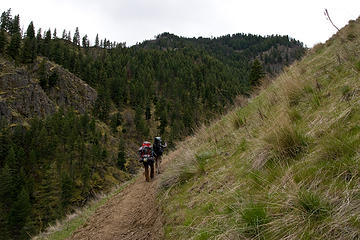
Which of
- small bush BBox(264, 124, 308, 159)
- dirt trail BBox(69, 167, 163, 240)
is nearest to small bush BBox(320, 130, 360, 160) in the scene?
small bush BBox(264, 124, 308, 159)

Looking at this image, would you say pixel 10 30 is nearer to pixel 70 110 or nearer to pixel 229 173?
pixel 70 110

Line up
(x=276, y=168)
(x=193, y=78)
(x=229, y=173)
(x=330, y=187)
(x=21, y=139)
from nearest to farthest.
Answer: (x=330, y=187) < (x=276, y=168) < (x=229, y=173) < (x=21, y=139) < (x=193, y=78)

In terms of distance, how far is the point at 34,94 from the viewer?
2881 inches

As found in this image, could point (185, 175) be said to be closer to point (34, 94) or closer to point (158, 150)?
point (158, 150)

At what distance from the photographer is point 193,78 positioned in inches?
4970

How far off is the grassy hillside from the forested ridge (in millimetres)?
3703

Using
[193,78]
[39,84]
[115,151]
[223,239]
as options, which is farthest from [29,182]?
[193,78]

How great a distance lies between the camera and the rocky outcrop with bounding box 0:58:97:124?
67562mm

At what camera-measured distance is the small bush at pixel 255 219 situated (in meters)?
1.83

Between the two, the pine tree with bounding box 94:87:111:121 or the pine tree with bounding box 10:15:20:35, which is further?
the pine tree with bounding box 10:15:20:35

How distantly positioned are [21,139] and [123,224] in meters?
69.4

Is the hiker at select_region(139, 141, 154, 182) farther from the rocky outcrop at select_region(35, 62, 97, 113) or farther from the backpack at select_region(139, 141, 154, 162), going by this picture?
the rocky outcrop at select_region(35, 62, 97, 113)

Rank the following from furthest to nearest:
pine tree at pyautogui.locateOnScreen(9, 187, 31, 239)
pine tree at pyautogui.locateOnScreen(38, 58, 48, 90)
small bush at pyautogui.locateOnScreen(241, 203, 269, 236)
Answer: pine tree at pyautogui.locateOnScreen(38, 58, 48, 90)
pine tree at pyautogui.locateOnScreen(9, 187, 31, 239)
small bush at pyautogui.locateOnScreen(241, 203, 269, 236)

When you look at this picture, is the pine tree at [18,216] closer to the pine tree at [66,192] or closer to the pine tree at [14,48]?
the pine tree at [66,192]
